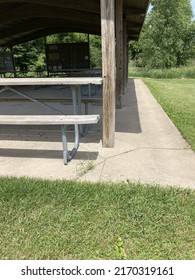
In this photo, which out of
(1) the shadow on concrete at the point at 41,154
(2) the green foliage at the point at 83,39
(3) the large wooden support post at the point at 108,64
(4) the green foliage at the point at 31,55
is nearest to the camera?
(3) the large wooden support post at the point at 108,64

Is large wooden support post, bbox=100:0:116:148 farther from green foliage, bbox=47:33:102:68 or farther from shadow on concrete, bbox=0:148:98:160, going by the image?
green foliage, bbox=47:33:102:68

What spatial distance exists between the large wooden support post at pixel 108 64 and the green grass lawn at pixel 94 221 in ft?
4.11

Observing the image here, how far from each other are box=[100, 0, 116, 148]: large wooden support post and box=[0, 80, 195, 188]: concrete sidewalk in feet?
1.00

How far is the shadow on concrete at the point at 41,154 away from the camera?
3.53 meters

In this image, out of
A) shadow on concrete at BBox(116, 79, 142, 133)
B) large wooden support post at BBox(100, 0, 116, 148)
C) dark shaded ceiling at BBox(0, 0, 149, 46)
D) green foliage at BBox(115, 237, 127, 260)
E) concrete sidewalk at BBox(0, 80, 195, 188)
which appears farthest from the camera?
dark shaded ceiling at BBox(0, 0, 149, 46)

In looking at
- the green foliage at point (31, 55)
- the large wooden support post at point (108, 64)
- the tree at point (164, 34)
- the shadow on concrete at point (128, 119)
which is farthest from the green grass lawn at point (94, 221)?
the tree at point (164, 34)

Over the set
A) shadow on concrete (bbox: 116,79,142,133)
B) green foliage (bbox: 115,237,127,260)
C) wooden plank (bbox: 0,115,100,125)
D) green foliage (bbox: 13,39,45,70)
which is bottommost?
green foliage (bbox: 115,237,127,260)

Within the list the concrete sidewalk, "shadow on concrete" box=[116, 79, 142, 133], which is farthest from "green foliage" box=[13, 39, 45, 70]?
the concrete sidewalk

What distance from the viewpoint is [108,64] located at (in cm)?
348

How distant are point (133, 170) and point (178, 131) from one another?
1.91 meters

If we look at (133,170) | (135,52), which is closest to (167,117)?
(133,170)

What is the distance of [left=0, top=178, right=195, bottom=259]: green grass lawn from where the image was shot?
187cm

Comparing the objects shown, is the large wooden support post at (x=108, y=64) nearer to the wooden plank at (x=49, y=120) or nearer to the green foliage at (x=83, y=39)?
the wooden plank at (x=49, y=120)

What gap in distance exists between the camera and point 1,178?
113 inches
